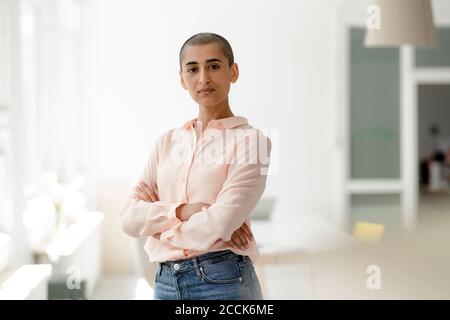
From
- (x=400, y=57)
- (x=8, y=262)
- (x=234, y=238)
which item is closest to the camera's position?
(x=234, y=238)

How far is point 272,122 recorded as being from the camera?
1063 millimetres

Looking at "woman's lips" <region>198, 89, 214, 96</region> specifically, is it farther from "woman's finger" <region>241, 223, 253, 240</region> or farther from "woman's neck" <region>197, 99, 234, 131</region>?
"woman's finger" <region>241, 223, 253, 240</region>

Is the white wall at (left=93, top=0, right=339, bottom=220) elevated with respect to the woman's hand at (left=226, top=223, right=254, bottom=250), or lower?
elevated

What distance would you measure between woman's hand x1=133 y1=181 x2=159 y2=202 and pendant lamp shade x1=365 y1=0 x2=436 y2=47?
1.57ft

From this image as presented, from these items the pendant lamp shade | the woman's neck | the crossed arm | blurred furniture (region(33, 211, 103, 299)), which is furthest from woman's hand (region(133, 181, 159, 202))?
the pendant lamp shade

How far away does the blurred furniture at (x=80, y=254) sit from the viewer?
3.71 ft

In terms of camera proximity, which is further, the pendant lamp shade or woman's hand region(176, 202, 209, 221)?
the pendant lamp shade

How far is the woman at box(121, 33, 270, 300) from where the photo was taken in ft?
2.83

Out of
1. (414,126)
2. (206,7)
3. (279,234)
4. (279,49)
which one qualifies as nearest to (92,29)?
(206,7)

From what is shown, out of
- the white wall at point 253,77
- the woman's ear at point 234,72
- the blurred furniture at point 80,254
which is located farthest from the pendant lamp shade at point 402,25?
the blurred furniture at point 80,254

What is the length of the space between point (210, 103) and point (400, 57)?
A: 1.41 feet

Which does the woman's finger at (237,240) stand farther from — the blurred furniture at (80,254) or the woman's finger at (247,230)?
the blurred furniture at (80,254)

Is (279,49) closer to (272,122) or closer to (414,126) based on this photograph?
(272,122)

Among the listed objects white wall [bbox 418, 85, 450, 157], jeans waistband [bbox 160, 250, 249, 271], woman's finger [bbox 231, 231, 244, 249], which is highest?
white wall [bbox 418, 85, 450, 157]
